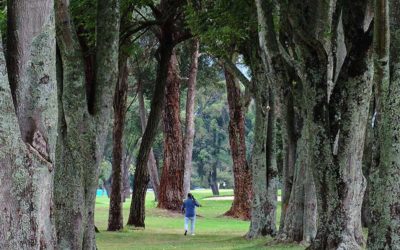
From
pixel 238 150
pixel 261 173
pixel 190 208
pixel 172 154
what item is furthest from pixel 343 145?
pixel 172 154

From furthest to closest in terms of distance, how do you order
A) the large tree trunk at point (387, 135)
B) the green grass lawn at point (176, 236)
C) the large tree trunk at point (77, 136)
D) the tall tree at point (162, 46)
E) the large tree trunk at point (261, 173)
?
1. the tall tree at point (162, 46)
2. the large tree trunk at point (261, 173)
3. the green grass lawn at point (176, 236)
4. the large tree trunk at point (77, 136)
5. the large tree trunk at point (387, 135)

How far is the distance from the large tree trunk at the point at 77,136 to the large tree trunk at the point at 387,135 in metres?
4.58

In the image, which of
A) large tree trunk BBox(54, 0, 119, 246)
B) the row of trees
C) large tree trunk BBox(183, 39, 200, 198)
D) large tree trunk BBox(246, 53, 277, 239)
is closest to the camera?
the row of trees

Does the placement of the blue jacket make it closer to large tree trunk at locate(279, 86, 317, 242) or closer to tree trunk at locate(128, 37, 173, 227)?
tree trunk at locate(128, 37, 173, 227)

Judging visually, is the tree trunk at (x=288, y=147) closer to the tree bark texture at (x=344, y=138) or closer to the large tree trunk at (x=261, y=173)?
the large tree trunk at (x=261, y=173)

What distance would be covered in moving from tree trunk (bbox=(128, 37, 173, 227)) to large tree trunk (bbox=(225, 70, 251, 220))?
675 centimetres

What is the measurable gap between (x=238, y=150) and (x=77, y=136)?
21.1 m

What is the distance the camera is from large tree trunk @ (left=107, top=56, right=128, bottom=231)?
Answer: 24.1 m

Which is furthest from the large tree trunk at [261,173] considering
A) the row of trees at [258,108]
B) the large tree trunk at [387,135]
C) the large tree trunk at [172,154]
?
the large tree trunk at [172,154]

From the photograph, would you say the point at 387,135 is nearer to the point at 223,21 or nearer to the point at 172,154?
the point at 223,21

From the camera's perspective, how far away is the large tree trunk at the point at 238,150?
2975cm

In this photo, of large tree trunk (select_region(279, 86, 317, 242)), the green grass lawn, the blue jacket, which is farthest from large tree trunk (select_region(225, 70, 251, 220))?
large tree trunk (select_region(279, 86, 317, 242))

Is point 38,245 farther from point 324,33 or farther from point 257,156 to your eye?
point 257,156

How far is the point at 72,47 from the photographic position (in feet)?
34.6
